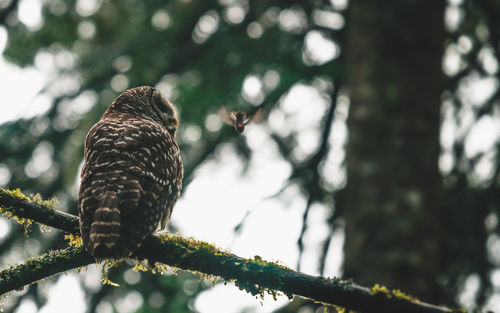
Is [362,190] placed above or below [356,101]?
below

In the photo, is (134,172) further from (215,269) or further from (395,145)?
(395,145)

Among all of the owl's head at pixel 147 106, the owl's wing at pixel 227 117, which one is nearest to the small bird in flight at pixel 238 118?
the owl's wing at pixel 227 117

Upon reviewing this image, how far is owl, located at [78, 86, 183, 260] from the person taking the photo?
7.58ft

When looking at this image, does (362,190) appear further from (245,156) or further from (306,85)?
(245,156)

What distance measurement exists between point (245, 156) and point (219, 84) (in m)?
1.09

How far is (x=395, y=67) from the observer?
14.7ft

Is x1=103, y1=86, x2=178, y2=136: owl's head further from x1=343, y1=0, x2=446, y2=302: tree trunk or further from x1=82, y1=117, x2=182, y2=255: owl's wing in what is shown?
x1=343, y1=0, x2=446, y2=302: tree trunk

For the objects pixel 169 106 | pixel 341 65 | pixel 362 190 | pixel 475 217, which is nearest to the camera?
pixel 362 190

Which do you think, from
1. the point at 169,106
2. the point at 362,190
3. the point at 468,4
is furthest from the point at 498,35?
the point at 169,106

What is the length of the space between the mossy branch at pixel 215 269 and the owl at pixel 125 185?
0.11 metres

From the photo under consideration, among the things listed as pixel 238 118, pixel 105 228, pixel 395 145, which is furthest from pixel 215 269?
pixel 395 145

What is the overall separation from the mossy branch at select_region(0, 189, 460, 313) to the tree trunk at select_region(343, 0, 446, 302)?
1.67 metres

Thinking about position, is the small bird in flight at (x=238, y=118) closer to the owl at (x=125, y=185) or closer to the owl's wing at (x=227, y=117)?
the owl's wing at (x=227, y=117)

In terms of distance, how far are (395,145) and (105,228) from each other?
2677 millimetres
